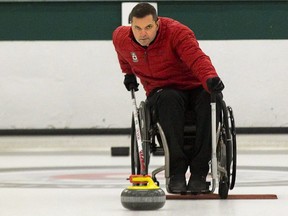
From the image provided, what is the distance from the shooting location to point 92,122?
31.4 feet

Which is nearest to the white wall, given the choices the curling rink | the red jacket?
the curling rink

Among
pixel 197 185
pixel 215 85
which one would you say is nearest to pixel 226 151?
pixel 197 185

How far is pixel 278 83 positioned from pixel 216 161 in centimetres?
583

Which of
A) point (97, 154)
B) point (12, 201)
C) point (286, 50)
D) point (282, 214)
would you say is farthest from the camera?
point (286, 50)

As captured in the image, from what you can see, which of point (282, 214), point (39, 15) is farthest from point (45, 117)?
point (282, 214)

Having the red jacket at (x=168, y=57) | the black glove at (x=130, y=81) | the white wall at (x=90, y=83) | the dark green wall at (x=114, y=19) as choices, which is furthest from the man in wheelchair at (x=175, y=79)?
the dark green wall at (x=114, y=19)

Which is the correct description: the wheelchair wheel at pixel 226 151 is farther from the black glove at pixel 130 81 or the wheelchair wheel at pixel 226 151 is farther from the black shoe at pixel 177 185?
the black glove at pixel 130 81

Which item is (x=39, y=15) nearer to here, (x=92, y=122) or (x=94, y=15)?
(x=94, y=15)

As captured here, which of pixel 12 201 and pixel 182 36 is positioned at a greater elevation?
pixel 182 36

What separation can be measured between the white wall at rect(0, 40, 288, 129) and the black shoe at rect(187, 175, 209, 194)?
5.60m

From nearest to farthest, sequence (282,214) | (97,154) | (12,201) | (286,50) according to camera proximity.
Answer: (282,214) < (12,201) < (97,154) < (286,50)

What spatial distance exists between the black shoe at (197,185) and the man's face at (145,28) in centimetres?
60

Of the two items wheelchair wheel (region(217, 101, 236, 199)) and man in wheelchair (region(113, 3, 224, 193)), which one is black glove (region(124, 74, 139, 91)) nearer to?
man in wheelchair (region(113, 3, 224, 193))

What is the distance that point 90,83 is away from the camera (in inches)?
377
